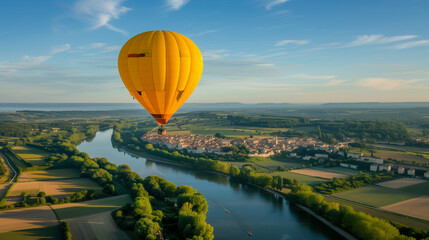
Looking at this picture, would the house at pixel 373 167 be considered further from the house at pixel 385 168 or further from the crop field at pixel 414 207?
the crop field at pixel 414 207

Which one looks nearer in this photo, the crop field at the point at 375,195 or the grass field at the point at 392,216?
the grass field at the point at 392,216

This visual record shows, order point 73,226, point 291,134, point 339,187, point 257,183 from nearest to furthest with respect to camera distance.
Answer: point 73,226 → point 339,187 → point 257,183 → point 291,134

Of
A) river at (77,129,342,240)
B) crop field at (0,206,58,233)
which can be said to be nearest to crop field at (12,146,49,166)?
river at (77,129,342,240)

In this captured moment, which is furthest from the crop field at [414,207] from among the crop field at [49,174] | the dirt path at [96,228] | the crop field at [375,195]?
the crop field at [49,174]

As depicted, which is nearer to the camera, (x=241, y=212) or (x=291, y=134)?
(x=241, y=212)

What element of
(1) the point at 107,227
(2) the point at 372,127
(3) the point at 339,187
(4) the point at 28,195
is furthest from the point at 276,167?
(2) the point at 372,127

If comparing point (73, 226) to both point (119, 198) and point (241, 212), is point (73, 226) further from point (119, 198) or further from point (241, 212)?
point (241, 212)
